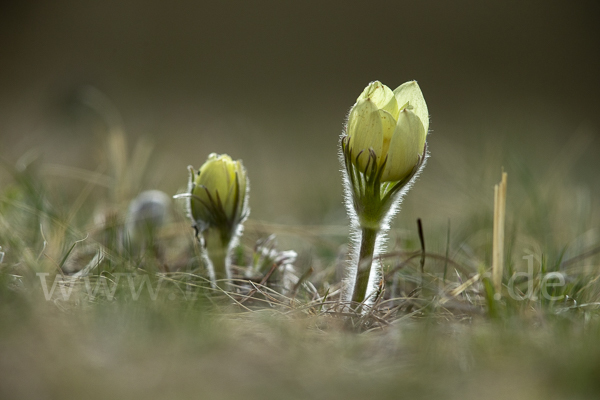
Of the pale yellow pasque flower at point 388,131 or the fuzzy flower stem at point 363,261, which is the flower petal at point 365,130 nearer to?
the pale yellow pasque flower at point 388,131

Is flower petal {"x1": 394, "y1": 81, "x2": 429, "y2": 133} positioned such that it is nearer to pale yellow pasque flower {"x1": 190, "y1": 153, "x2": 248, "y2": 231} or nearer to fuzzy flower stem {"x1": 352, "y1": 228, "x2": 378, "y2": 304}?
fuzzy flower stem {"x1": 352, "y1": 228, "x2": 378, "y2": 304}

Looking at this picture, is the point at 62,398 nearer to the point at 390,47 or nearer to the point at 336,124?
the point at 336,124

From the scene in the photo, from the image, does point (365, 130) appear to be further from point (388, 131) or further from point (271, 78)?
point (271, 78)

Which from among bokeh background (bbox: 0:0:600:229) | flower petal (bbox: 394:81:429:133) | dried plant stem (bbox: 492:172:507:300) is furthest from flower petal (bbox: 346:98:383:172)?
bokeh background (bbox: 0:0:600:229)

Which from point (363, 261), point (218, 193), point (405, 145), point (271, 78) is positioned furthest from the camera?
point (271, 78)

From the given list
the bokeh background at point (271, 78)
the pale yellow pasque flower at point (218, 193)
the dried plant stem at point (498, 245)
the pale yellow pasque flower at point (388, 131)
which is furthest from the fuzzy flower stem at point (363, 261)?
the bokeh background at point (271, 78)

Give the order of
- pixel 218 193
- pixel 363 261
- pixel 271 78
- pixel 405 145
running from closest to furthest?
pixel 405 145, pixel 363 261, pixel 218 193, pixel 271 78

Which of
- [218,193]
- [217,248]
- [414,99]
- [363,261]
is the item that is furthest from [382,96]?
[217,248]
